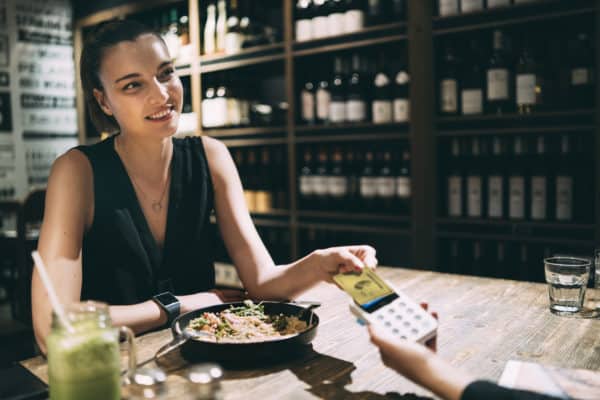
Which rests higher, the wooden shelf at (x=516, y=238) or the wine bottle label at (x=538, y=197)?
the wine bottle label at (x=538, y=197)

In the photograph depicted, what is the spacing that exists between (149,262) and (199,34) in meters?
2.30

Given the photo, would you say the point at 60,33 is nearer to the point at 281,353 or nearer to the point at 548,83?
the point at 548,83

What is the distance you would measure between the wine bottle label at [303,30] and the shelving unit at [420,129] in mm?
34

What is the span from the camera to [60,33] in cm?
406

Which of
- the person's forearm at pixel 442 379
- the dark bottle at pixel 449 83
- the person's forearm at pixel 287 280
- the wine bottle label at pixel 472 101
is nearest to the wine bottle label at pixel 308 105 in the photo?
the dark bottle at pixel 449 83

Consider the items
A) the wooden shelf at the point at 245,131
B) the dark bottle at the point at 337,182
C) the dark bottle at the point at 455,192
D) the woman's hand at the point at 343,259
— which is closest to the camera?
the woman's hand at the point at 343,259

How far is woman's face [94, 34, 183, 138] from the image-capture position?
134cm

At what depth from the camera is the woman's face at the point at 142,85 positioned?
1.34 m

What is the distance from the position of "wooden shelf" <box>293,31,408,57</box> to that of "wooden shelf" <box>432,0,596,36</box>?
0.67 ft

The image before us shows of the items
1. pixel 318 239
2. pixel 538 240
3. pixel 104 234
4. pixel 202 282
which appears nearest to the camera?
pixel 104 234

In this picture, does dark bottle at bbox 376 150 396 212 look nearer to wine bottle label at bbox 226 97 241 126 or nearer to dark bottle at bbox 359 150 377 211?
dark bottle at bbox 359 150 377 211

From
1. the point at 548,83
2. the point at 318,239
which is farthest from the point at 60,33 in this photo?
the point at 548,83

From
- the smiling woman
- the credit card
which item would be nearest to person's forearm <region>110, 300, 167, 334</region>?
the smiling woman

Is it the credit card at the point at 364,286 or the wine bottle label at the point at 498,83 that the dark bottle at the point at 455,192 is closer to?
the wine bottle label at the point at 498,83
